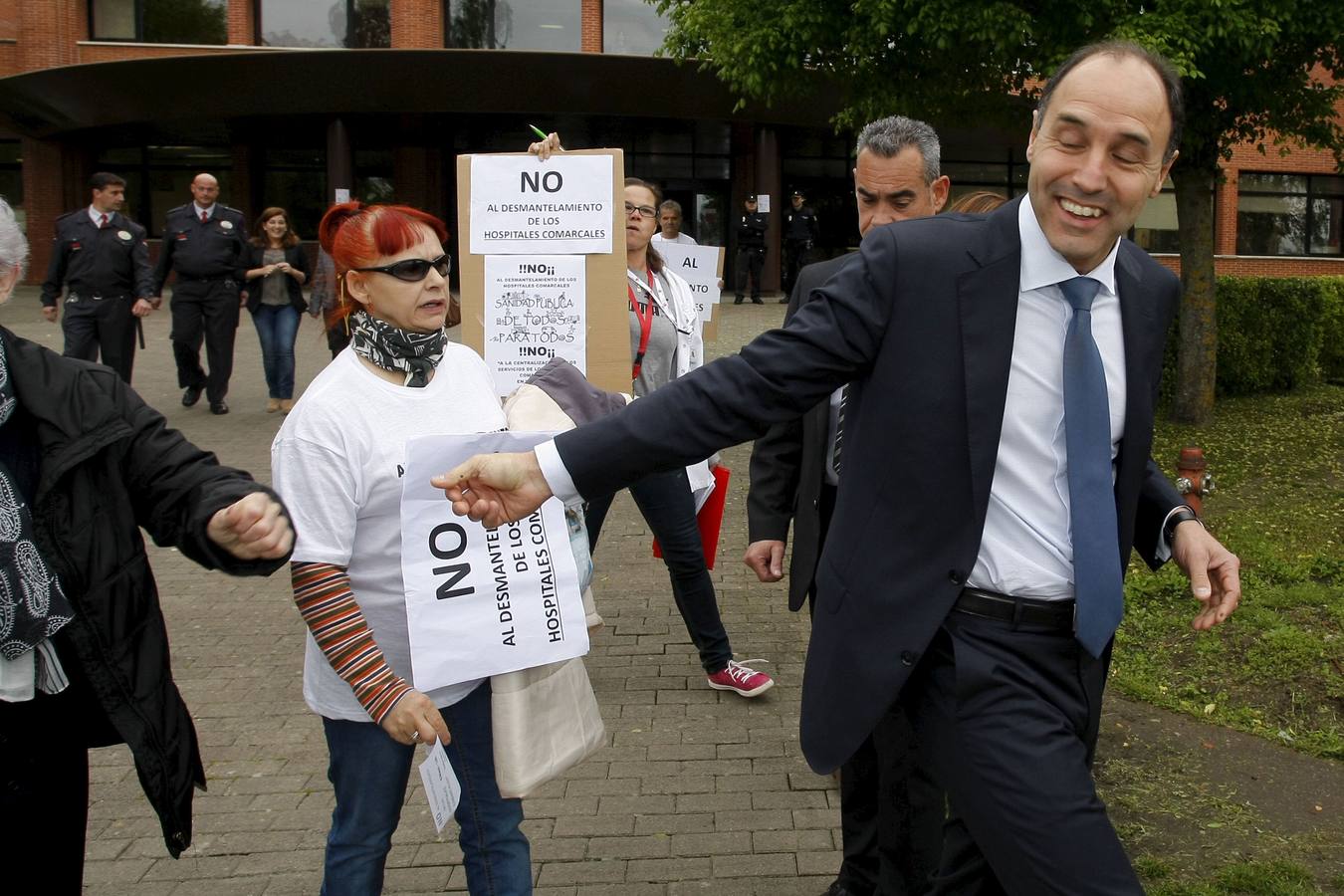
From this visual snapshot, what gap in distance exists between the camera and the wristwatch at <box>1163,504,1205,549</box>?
2.75 meters

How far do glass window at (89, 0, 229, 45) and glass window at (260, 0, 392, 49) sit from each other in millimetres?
1174

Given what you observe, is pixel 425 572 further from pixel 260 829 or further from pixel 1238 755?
pixel 1238 755

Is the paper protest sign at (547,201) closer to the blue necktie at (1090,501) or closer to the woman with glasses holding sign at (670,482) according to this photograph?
the woman with glasses holding sign at (670,482)

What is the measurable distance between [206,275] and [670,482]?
835cm

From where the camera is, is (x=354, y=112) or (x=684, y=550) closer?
(x=684, y=550)

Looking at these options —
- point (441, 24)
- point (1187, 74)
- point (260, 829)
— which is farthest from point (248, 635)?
point (441, 24)

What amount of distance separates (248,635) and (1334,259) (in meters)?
35.1

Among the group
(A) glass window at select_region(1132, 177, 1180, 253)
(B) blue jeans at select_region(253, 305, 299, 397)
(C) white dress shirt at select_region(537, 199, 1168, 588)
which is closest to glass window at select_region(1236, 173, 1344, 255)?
(A) glass window at select_region(1132, 177, 1180, 253)

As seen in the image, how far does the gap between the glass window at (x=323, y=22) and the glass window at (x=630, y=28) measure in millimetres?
4802

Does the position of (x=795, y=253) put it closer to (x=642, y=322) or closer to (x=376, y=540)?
(x=642, y=322)

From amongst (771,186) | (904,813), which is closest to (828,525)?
(904,813)

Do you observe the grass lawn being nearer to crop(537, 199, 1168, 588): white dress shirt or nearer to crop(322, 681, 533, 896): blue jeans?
crop(537, 199, 1168, 588): white dress shirt

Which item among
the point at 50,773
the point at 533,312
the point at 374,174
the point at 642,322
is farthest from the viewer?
the point at 374,174

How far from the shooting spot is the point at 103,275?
37.8ft
